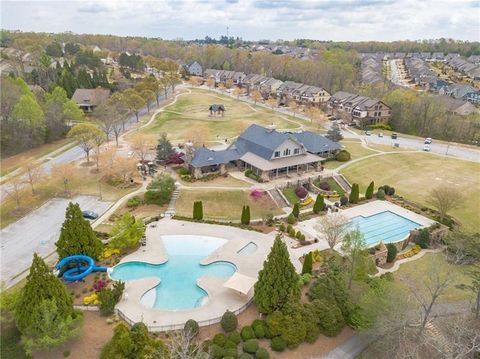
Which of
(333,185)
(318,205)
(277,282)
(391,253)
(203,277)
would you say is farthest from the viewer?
(333,185)

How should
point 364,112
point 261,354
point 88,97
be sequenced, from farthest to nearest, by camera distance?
point 364,112 → point 88,97 → point 261,354

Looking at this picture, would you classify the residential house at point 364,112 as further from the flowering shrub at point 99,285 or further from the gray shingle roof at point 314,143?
the flowering shrub at point 99,285

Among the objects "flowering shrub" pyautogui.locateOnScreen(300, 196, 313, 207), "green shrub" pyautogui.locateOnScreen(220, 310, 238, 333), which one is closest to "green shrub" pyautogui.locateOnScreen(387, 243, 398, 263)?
"flowering shrub" pyautogui.locateOnScreen(300, 196, 313, 207)

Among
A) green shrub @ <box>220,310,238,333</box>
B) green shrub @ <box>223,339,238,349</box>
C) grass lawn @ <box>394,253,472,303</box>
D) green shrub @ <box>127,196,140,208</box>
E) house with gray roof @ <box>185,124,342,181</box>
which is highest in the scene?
house with gray roof @ <box>185,124,342,181</box>

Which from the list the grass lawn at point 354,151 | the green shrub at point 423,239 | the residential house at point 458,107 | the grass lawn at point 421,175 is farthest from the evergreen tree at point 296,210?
the residential house at point 458,107

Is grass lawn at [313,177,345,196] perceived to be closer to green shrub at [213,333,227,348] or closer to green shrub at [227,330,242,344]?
green shrub at [227,330,242,344]

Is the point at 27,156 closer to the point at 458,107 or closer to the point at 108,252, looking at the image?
the point at 108,252

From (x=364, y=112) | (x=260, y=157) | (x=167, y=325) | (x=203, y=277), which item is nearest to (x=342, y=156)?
(x=260, y=157)
